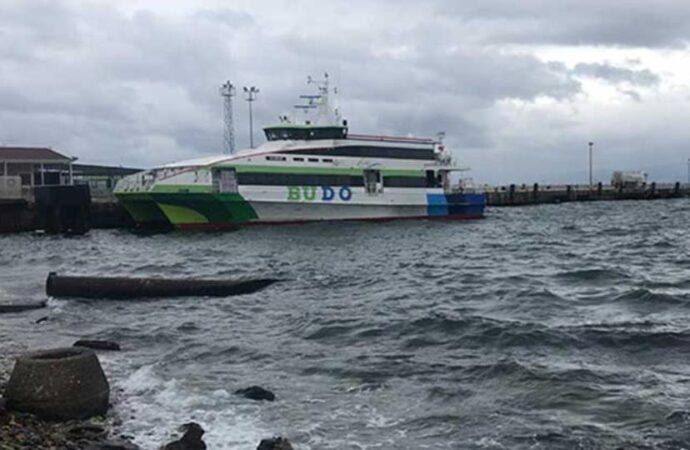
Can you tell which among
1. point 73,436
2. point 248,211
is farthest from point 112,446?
point 248,211

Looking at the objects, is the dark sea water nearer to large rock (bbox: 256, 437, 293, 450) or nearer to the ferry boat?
large rock (bbox: 256, 437, 293, 450)

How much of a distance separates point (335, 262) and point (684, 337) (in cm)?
1677

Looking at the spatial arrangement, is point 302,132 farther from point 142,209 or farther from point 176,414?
point 176,414

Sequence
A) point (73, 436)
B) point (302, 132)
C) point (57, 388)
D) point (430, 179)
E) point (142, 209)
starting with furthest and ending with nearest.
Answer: point (430, 179) → point (302, 132) → point (142, 209) → point (57, 388) → point (73, 436)

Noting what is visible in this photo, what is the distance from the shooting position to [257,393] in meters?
10.9

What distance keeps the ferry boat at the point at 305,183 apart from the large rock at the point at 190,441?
37.9m

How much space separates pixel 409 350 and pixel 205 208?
113 ft

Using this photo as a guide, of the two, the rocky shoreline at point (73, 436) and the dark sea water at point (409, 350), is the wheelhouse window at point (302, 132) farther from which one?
the rocky shoreline at point (73, 436)

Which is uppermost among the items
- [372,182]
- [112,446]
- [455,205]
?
[372,182]

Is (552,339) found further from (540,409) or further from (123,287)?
(123,287)

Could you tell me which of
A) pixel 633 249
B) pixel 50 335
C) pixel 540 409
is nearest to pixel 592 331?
pixel 540 409

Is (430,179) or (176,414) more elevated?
(430,179)

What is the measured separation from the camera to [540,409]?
991 cm

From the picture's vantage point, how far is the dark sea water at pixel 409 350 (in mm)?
9391
